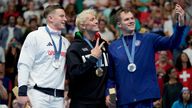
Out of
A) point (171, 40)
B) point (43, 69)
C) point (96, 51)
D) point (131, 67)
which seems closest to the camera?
point (171, 40)

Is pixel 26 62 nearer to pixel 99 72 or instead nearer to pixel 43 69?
pixel 43 69

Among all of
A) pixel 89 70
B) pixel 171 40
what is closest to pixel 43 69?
pixel 89 70

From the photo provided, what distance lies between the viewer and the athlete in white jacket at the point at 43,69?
28.5 ft

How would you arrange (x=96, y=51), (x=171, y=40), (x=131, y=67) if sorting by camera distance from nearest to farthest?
1. (x=171, y=40)
2. (x=131, y=67)
3. (x=96, y=51)

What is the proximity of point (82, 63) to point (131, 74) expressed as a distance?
66 cm

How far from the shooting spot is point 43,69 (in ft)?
28.8

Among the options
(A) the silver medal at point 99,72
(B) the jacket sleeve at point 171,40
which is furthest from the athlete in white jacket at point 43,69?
(B) the jacket sleeve at point 171,40

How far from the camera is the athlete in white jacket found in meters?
8.70

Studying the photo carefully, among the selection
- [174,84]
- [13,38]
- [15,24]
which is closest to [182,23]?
[174,84]

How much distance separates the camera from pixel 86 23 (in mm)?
8930

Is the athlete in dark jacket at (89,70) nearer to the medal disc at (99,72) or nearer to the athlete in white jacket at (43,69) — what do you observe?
the medal disc at (99,72)

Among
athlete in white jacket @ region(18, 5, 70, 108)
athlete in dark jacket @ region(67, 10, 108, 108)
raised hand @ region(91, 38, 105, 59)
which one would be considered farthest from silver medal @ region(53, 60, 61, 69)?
raised hand @ region(91, 38, 105, 59)

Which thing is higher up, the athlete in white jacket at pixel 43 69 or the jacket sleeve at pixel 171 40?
the jacket sleeve at pixel 171 40

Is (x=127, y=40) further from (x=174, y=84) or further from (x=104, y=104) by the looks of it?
(x=174, y=84)
